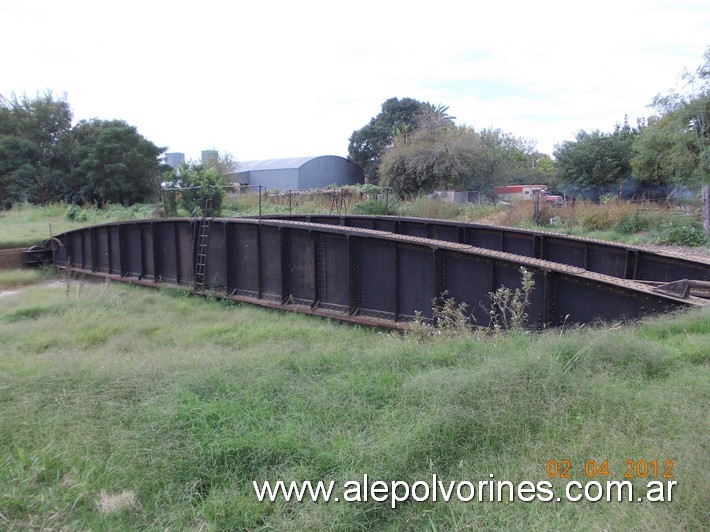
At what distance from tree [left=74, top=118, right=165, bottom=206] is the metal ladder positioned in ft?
104

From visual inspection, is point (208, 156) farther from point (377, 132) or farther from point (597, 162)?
point (597, 162)

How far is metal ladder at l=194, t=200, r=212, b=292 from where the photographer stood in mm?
12672

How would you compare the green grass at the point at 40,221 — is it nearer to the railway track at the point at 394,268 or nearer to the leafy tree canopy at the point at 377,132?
the railway track at the point at 394,268

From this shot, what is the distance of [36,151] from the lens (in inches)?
1756

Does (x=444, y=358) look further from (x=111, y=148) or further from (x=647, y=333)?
(x=111, y=148)

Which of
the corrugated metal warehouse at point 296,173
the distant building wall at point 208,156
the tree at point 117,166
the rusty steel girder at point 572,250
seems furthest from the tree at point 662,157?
the distant building wall at point 208,156

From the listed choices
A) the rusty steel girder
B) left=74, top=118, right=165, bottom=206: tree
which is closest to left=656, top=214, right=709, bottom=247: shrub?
the rusty steel girder

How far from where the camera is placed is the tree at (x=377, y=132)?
68.1 m

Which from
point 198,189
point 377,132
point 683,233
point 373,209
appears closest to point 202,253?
point 198,189

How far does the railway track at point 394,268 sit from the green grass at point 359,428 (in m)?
1.10

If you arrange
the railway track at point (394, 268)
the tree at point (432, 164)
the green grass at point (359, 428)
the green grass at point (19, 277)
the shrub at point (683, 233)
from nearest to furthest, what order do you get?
1. the green grass at point (359, 428)
2. the railway track at point (394, 268)
3. the green grass at point (19, 277)
4. the shrub at point (683, 233)
5. the tree at point (432, 164)

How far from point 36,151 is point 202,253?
39.4 meters

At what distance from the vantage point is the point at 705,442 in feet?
10.3

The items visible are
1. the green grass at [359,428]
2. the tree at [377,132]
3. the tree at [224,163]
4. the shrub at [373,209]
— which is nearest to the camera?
the green grass at [359,428]
